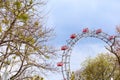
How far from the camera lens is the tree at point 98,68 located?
2967 centimetres

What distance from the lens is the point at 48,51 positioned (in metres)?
16.3

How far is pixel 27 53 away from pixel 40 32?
3.92 feet

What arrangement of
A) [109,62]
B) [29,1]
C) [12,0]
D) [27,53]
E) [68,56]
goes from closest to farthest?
[12,0], [29,1], [27,53], [68,56], [109,62]

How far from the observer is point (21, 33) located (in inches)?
539

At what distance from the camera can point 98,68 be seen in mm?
30688

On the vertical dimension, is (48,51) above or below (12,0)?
below

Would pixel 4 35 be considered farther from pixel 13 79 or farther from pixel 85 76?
pixel 85 76

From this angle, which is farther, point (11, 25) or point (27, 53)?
point (27, 53)

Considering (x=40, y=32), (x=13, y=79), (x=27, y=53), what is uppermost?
(x=40, y=32)

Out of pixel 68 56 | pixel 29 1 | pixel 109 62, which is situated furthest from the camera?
pixel 109 62

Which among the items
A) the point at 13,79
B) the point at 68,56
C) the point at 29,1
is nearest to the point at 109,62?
the point at 68,56

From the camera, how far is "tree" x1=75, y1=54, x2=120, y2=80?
29.7 meters

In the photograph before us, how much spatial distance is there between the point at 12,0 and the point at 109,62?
18432mm

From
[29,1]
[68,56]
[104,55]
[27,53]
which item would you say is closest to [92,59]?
[104,55]
